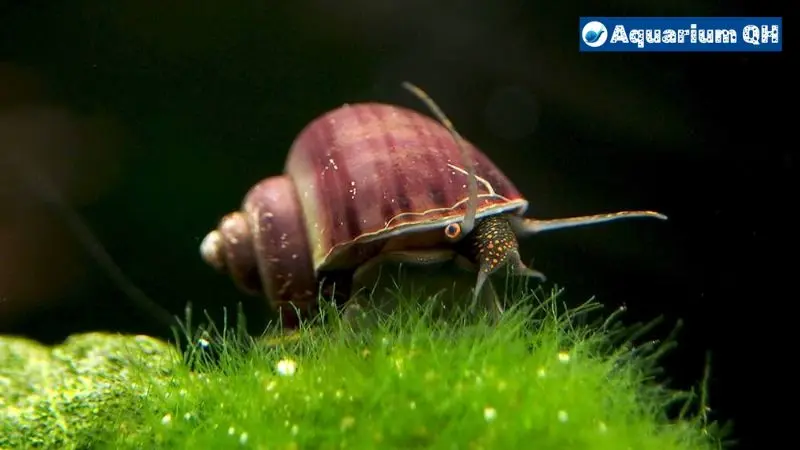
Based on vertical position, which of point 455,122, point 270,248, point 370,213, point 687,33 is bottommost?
point 270,248

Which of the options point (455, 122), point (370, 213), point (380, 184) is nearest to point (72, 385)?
point (370, 213)

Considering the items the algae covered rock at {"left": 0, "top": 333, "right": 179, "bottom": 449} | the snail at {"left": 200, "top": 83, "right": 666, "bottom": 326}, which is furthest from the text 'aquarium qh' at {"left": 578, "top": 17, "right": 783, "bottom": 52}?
the algae covered rock at {"left": 0, "top": 333, "right": 179, "bottom": 449}

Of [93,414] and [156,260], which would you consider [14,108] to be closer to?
[156,260]

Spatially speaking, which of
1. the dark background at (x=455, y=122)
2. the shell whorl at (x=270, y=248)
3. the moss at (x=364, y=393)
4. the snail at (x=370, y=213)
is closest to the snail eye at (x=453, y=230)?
the snail at (x=370, y=213)

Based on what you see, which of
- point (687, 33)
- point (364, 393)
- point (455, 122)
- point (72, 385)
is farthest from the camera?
point (455, 122)

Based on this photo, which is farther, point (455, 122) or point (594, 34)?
point (455, 122)

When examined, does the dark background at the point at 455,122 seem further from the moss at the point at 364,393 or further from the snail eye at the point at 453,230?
the moss at the point at 364,393

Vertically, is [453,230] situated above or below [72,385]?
above

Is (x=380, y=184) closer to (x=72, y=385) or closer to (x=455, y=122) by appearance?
(x=455, y=122)
